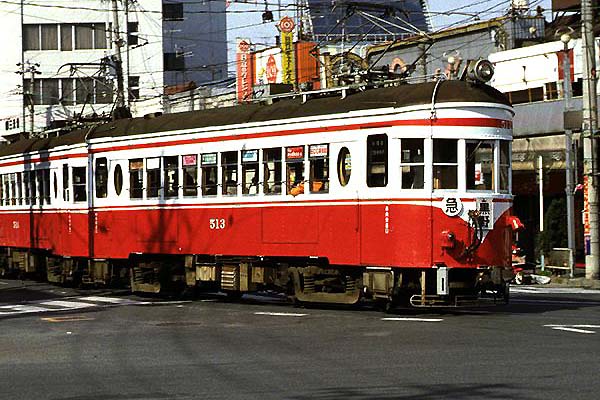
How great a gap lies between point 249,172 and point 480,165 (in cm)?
473

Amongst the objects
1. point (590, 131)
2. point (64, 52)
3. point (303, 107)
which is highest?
point (64, 52)

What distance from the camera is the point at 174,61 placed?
78.2 meters

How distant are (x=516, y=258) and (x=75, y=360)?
2266cm

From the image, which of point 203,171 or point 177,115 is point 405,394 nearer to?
point 203,171

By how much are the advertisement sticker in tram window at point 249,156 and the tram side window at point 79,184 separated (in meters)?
6.48

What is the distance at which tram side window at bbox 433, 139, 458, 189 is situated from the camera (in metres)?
20.7

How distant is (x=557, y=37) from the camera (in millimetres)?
47688

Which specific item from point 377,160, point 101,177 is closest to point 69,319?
point 377,160

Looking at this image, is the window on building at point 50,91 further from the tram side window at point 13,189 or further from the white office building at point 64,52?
the tram side window at point 13,189

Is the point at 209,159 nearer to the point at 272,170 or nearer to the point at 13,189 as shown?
the point at 272,170

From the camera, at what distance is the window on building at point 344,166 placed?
70.4ft

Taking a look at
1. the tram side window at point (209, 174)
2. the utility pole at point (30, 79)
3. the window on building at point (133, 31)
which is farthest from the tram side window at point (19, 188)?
the window on building at point (133, 31)

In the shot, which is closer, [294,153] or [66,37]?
[294,153]

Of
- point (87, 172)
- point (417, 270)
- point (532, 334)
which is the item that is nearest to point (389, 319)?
point (417, 270)
